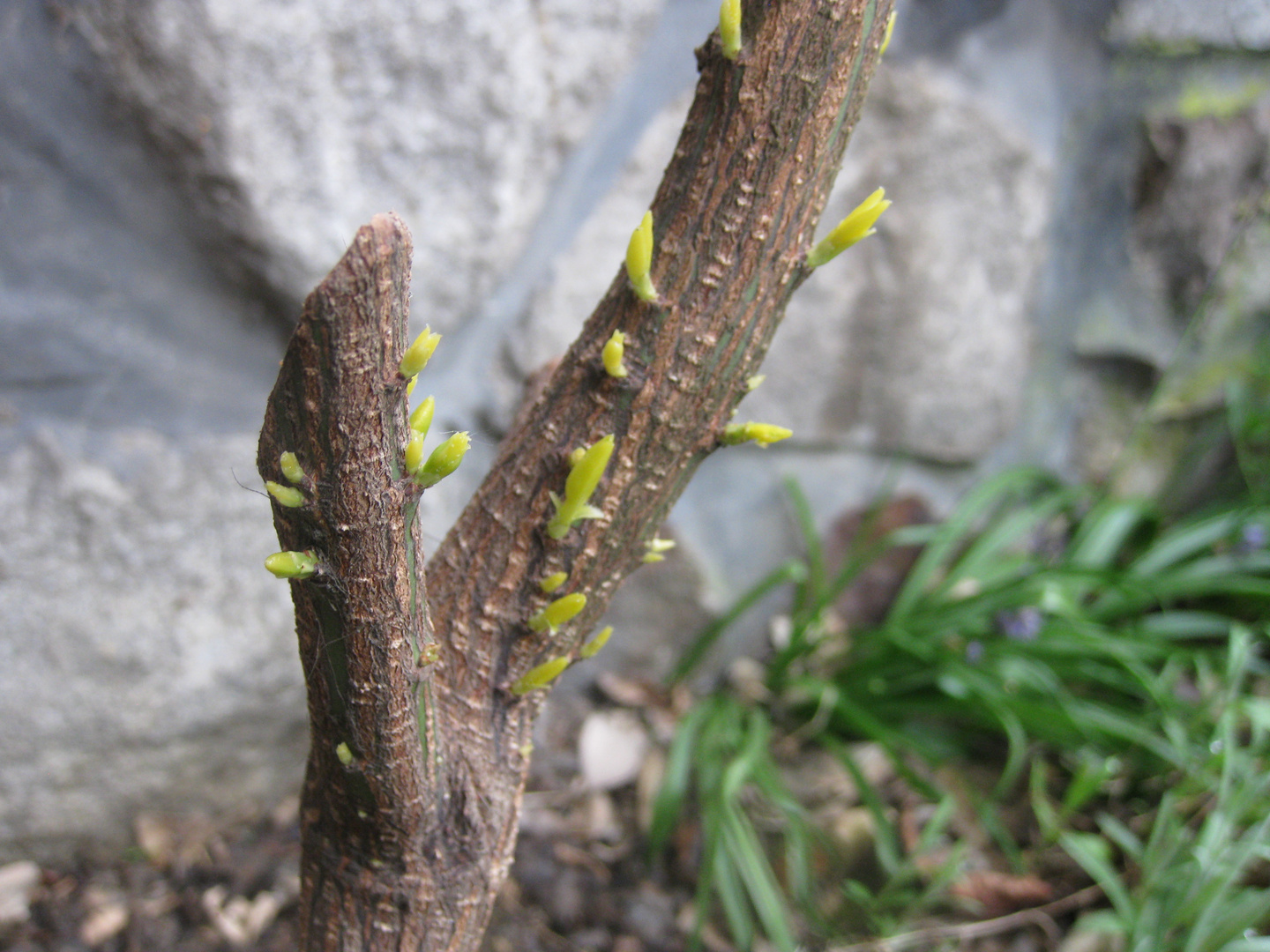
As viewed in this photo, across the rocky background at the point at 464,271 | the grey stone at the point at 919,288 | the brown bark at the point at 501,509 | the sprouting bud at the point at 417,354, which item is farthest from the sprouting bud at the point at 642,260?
the grey stone at the point at 919,288

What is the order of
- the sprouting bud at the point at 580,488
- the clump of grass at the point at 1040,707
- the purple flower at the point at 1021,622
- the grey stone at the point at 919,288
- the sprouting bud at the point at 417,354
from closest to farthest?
the sprouting bud at the point at 417,354 → the sprouting bud at the point at 580,488 → the clump of grass at the point at 1040,707 → the grey stone at the point at 919,288 → the purple flower at the point at 1021,622

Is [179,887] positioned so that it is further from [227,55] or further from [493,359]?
[227,55]

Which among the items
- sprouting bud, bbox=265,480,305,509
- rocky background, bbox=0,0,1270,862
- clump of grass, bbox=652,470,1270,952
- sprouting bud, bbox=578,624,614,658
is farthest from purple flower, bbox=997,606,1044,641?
sprouting bud, bbox=265,480,305,509

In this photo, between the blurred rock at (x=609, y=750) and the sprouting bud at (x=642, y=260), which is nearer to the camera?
the sprouting bud at (x=642, y=260)

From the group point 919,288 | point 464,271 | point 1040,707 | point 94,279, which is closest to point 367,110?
point 464,271

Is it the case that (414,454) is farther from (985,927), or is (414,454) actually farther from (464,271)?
(985,927)

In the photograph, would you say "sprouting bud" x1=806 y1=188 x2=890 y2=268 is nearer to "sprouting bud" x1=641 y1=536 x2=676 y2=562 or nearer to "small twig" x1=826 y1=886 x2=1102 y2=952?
"sprouting bud" x1=641 y1=536 x2=676 y2=562

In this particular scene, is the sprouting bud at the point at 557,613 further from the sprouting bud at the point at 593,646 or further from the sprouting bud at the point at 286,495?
the sprouting bud at the point at 286,495
